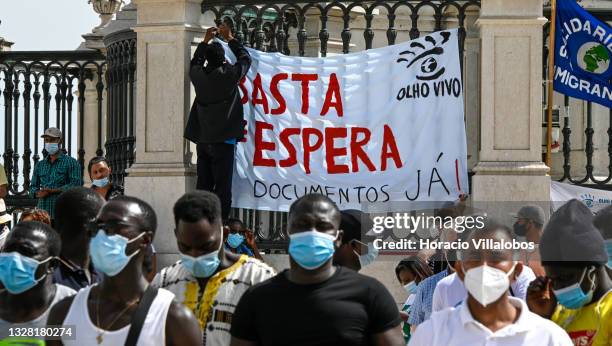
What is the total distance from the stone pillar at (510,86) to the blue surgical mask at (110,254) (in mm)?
5797

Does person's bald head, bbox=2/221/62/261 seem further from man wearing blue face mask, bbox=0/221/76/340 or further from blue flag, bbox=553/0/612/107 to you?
blue flag, bbox=553/0/612/107

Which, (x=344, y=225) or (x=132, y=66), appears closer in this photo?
(x=344, y=225)

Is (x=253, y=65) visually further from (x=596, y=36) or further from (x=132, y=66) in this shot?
(x=596, y=36)

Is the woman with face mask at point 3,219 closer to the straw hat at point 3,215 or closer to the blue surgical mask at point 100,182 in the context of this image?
the straw hat at point 3,215

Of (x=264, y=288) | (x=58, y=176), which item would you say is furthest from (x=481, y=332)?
(x=58, y=176)

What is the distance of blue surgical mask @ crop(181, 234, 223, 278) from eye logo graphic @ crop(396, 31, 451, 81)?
17.8 feet

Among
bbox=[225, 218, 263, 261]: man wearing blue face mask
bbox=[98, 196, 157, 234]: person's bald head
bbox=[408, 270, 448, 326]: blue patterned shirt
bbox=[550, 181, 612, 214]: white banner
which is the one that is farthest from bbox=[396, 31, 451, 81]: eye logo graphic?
bbox=[98, 196, 157, 234]: person's bald head

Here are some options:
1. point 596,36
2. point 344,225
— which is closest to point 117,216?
point 344,225

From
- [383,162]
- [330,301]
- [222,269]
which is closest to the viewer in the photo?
[330,301]

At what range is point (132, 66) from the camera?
12.8 m

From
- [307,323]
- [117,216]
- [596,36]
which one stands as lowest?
[307,323]

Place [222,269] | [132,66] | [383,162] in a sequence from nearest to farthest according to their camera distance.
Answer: [222,269], [383,162], [132,66]

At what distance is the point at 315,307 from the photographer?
564cm

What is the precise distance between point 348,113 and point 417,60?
79 cm
